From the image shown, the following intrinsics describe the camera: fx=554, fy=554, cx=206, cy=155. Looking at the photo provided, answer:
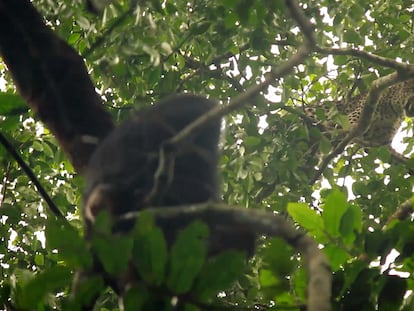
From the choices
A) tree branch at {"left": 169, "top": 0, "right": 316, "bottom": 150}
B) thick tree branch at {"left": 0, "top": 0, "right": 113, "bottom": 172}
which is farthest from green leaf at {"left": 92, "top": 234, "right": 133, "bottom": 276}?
thick tree branch at {"left": 0, "top": 0, "right": 113, "bottom": 172}

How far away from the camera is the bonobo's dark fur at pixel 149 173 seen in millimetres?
1502

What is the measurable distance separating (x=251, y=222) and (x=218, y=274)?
0.15 m

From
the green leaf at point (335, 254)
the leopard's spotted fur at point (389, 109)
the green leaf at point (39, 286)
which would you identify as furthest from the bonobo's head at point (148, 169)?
the leopard's spotted fur at point (389, 109)

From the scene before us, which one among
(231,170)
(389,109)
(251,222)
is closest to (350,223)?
(251,222)

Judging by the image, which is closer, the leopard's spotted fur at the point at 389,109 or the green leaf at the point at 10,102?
the green leaf at the point at 10,102

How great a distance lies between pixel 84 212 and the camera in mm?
1615

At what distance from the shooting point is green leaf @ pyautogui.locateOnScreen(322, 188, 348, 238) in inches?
65.6

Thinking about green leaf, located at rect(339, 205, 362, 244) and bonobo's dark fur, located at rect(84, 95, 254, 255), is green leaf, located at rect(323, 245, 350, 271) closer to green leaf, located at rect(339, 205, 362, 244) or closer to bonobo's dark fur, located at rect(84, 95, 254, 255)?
green leaf, located at rect(339, 205, 362, 244)

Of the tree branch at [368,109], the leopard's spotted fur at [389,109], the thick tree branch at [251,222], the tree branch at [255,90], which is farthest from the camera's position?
the leopard's spotted fur at [389,109]

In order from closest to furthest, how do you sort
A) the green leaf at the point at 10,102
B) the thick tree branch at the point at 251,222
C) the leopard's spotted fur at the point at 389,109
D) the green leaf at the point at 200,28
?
1. the thick tree branch at the point at 251,222
2. the green leaf at the point at 10,102
3. the green leaf at the point at 200,28
4. the leopard's spotted fur at the point at 389,109

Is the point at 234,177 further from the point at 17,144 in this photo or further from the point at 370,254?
the point at 370,254

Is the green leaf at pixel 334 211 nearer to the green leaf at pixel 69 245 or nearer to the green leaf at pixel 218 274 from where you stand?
the green leaf at pixel 218 274

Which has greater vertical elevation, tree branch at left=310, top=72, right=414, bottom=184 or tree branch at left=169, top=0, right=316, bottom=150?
tree branch at left=310, top=72, right=414, bottom=184

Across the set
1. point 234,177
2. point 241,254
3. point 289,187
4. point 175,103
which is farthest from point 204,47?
point 241,254
